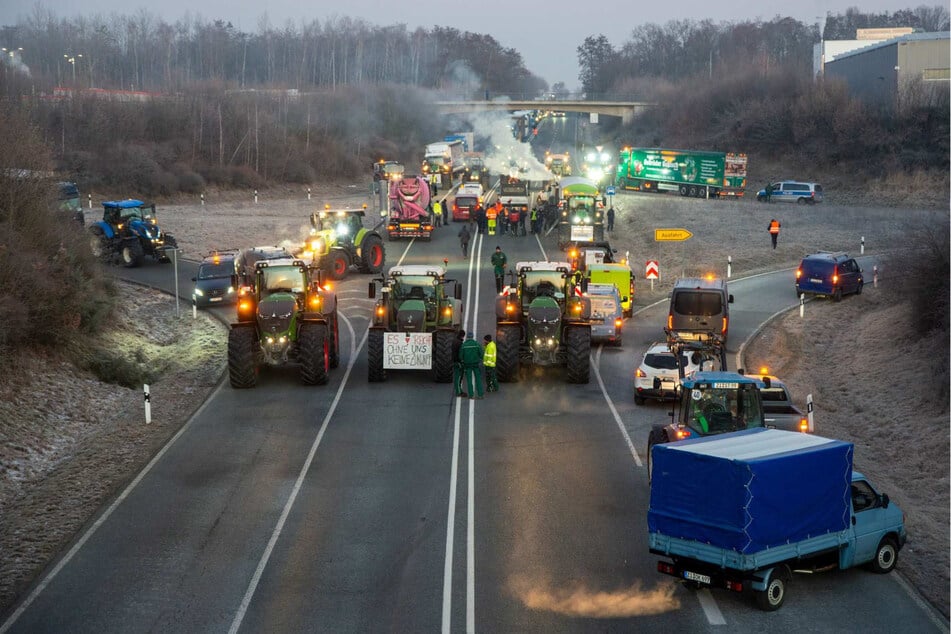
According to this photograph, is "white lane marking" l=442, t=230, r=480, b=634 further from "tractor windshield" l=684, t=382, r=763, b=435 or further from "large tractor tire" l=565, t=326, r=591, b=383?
Answer: "tractor windshield" l=684, t=382, r=763, b=435

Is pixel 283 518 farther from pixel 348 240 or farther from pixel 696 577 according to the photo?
pixel 348 240

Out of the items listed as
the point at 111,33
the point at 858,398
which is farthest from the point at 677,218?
the point at 111,33

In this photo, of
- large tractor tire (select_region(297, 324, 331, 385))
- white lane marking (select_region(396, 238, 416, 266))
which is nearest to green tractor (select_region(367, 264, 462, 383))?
large tractor tire (select_region(297, 324, 331, 385))

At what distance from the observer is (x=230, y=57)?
164500 millimetres

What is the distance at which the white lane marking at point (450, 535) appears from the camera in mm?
14713

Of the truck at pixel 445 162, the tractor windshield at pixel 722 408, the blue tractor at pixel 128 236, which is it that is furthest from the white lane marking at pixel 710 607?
the truck at pixel 445 162

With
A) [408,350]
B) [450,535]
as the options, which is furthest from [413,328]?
[450,535]

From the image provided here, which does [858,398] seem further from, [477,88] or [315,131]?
[477,88]

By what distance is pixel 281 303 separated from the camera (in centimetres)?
2772

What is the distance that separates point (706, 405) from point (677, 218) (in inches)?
1819

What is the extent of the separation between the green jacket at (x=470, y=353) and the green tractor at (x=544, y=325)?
5.71ft

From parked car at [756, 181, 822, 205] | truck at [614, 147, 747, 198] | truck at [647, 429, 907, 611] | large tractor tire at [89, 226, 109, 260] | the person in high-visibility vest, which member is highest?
truck at [614, 147, 747, 198]

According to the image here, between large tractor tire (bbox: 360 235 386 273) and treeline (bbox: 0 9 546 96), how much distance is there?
69953 mm

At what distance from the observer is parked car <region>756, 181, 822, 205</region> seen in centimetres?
7462
